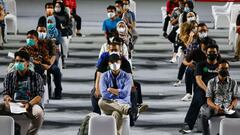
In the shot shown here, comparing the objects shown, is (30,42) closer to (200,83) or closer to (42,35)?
(42,35)

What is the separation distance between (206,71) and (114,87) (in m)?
1.26

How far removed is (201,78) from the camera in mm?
10812

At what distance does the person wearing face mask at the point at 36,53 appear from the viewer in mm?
11516

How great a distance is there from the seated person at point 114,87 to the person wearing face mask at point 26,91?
774mm

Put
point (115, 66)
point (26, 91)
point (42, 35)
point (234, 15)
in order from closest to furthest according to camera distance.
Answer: point (26, 91), point (115, 66), point (42, 35), point (234, 15)

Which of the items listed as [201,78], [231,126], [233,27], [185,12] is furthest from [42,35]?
[233,27]

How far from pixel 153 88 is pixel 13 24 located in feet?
14.6

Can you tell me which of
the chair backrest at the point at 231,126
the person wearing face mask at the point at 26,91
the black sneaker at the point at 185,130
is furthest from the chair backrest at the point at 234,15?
the chair backrest at the point at 231,126

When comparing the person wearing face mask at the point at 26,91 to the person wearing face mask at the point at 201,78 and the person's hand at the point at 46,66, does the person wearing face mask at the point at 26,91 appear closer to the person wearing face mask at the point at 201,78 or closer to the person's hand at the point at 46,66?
the person's hand at the point at 46,66

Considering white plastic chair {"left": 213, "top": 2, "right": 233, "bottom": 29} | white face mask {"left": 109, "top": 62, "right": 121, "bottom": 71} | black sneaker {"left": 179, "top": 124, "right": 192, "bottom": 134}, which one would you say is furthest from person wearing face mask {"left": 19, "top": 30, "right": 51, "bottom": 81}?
white plastic chair {"left": 213, "top": 2, "right": 233, "bottom": 29}

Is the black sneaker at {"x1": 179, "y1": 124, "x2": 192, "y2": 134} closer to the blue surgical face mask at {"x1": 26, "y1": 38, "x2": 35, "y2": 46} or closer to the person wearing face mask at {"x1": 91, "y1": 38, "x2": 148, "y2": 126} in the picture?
the person wearing face mask at {"x1": 91, "y1": 38, "x2": 148, "y2": 126}

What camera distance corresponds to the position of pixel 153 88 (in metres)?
A: 12.9

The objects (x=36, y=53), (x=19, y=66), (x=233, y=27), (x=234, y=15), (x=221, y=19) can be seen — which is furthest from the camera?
(x=221, y=19)

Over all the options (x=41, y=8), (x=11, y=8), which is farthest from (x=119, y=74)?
(x=41, y=8)
